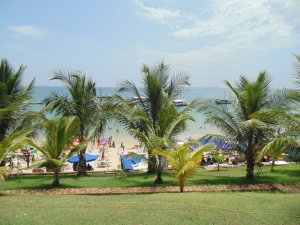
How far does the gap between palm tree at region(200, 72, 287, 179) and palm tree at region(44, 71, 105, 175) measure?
15.4 ft

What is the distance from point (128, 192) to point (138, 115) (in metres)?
3.51

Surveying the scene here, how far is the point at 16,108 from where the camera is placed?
1373cm

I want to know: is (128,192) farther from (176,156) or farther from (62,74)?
(62,74)

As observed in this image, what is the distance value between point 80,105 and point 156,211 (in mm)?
8807

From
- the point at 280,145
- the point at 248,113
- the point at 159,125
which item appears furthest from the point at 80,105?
the point at 280,145

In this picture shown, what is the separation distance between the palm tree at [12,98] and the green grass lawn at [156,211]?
21.1 ft

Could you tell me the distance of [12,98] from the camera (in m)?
14.1

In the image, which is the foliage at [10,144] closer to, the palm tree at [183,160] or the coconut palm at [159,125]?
the palm tree at [183,160]

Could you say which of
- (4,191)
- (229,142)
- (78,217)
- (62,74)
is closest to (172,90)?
(229,142)

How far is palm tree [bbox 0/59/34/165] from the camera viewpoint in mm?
13758

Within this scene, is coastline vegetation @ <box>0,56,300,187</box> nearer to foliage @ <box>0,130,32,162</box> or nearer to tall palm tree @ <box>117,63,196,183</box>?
tall palm tree @ <box>117,63,196,183</box>

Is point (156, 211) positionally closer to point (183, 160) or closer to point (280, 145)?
point (183, 160)

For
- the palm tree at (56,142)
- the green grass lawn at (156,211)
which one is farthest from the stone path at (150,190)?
the green grass lawn at (156,211)

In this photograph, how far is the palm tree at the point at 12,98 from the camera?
13.8 m
